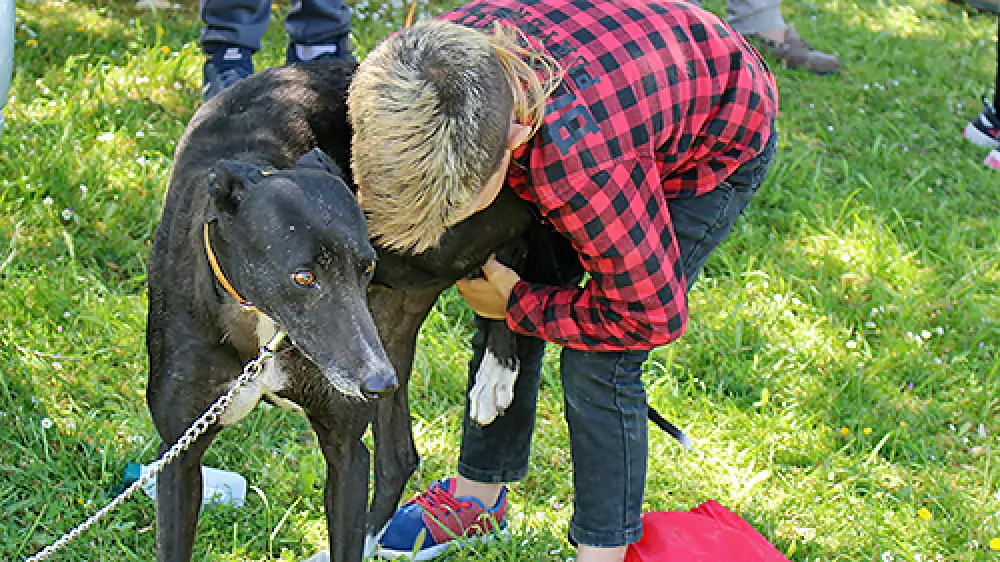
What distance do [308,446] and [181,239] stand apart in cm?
113

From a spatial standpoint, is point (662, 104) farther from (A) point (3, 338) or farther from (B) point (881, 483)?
(A) point (3, 338)

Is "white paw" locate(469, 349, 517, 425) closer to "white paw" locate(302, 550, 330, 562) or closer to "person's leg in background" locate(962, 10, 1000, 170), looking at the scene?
"white paw" locate(302, 550, 330, 562)

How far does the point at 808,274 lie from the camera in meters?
4.13

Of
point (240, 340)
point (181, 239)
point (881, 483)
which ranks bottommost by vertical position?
point (881, 483)

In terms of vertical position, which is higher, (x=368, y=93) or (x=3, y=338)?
(x=368, y=93)

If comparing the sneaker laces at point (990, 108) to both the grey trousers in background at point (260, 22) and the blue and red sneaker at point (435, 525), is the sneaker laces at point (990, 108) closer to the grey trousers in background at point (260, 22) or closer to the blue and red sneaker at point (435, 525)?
the grey trousers in background at point (260, 22)

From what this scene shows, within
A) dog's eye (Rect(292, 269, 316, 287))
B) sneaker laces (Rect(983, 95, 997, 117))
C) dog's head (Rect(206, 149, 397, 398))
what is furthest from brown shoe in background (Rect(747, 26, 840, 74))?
dog's eye (Rect(292, 269, 316, 287))

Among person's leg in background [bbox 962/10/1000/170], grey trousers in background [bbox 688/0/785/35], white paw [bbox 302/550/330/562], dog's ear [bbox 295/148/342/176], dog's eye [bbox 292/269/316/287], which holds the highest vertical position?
dog's ear [bbox 295/148/342/176]

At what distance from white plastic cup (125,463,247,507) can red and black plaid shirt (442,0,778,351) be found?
97 centimetres

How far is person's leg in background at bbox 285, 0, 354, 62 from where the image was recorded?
161 inches

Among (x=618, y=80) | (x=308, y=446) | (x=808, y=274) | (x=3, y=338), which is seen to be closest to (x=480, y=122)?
(x=618, y=80)

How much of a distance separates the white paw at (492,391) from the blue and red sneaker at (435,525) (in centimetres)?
27

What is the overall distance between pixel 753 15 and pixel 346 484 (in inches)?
167

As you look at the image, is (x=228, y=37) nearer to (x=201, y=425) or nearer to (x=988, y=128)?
(x=201, y=425)
